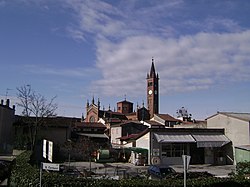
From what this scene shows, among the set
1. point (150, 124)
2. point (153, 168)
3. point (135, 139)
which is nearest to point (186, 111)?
point (150, 124)

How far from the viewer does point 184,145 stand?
38750mm

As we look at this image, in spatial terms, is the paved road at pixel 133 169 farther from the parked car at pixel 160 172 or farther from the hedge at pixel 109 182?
the hedge at pixel 109 182

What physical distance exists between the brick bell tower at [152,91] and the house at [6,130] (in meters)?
63.5

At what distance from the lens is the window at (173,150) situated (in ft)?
124

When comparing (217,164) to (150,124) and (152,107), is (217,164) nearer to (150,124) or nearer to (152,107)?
(150,124)

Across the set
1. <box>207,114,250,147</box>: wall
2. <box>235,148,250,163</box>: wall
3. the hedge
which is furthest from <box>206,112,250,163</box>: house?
the hedge

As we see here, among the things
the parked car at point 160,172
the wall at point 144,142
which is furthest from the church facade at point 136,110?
the parked car at point 160,172

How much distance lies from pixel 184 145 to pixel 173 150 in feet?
5.59

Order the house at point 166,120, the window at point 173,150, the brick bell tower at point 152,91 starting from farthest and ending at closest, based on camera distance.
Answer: the brick bell tower at point 152,91, the house at point 166,120, the window at point 173,150

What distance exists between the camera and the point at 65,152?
41.6 meters

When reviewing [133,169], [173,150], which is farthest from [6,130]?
[173,150]

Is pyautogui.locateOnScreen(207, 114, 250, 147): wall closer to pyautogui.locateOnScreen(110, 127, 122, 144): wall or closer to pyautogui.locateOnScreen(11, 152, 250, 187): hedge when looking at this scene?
pyautogui.locateOnScreen(11, 152, 250, 187): hedge

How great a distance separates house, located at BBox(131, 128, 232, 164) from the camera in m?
37.2

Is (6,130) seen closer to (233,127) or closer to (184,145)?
(184,145)
